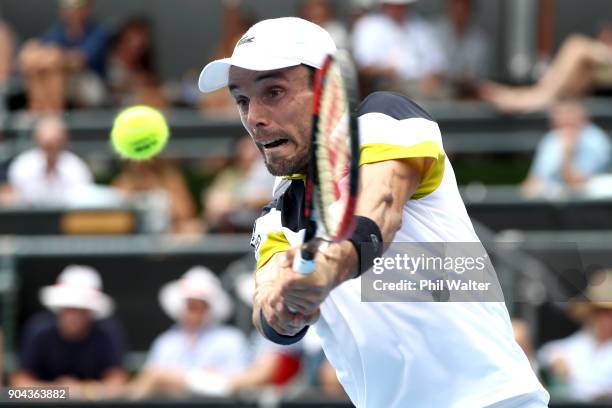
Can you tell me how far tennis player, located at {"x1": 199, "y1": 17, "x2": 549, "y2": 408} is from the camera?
10.6 ft

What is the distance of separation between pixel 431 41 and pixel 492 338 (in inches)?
344

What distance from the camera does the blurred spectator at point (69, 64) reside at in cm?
1230

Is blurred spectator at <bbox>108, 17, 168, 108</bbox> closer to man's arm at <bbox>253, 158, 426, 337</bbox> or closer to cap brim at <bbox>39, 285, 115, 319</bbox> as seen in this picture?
cap brim at <bbox>39, 285, 115, 319</bbox>

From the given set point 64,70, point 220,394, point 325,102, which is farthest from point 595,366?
point 64,70

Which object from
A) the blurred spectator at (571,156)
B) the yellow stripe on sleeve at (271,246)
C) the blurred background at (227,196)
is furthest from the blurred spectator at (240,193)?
the yellow stripe on sleeve at (271,246)

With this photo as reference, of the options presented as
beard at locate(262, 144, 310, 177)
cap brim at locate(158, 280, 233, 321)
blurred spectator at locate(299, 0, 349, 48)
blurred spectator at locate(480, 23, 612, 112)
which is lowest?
cap brim at locate(158, 280, 233, 321)

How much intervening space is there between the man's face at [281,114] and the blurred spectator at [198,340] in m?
4.82

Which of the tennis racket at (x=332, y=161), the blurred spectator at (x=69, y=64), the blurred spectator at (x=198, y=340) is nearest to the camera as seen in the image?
the tennis racket at (x=332, y=161)

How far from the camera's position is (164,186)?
34.1ft

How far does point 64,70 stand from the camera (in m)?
12.4

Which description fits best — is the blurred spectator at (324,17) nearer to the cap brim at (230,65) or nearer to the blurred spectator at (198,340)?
the blurred spectator at (198,340)

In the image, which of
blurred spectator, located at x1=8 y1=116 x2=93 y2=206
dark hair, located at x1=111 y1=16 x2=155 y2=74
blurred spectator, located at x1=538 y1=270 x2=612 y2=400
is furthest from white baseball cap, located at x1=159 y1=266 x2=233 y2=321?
dark hair, located at x1=111 y1=16 x2=155 y2=74

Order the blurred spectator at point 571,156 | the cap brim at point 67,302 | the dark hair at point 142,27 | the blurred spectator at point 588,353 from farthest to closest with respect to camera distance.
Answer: the dark hair at point 142,27, the blurred spectator at point 571,156, the cap brim at point 67,302, the blurred spectator at point 588,353

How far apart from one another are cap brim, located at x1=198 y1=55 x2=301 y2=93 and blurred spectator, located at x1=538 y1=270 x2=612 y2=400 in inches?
180
